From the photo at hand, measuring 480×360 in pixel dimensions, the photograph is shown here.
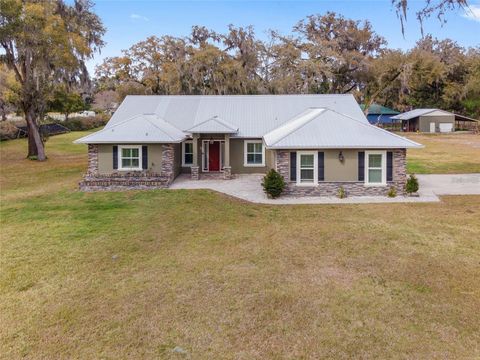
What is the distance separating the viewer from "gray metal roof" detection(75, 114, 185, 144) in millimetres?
17297

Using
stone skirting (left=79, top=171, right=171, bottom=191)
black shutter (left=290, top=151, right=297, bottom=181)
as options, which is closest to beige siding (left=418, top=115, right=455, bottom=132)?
black shutter (left=290, top=151, right=297, bottom=181)

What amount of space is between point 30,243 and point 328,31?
4694cm

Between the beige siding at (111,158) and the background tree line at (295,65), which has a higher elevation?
the background tree line at (295,65)

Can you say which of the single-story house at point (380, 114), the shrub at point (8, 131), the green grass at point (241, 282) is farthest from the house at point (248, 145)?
the single-story house at point (380, 114)

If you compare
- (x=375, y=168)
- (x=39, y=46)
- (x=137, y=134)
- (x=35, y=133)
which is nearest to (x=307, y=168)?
(x=375, y=168)

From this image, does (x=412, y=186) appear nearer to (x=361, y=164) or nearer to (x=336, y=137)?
(x=361, y=164)

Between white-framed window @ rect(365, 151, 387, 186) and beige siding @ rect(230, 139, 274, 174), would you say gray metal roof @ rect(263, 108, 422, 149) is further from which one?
beige siding @ rect(230, 139, 274, 174)

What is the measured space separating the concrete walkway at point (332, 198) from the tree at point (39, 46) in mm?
11804

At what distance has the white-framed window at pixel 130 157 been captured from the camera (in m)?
17.8

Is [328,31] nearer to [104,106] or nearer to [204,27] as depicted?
[204,27]

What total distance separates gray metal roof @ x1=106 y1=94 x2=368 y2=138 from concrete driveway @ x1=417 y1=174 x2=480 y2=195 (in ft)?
15.6

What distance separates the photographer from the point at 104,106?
2643 inches

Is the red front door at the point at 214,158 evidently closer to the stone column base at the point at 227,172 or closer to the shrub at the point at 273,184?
the stone column base at the point at 227,172

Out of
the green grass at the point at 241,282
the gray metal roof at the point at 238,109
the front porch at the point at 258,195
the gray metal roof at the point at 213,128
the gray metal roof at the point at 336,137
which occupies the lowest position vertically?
the green grass at the point at 241,282
